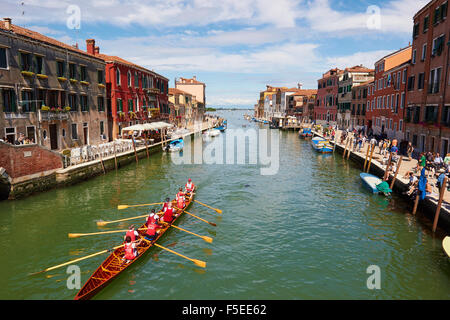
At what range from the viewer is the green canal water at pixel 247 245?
35.5 ft

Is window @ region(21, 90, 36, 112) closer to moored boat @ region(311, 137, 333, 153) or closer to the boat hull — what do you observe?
the boat hull

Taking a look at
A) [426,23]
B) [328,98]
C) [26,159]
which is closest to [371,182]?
[426,23]

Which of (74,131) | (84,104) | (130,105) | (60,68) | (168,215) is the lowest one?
(168,215)

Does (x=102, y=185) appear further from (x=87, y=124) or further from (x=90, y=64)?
(x=90, y=64)

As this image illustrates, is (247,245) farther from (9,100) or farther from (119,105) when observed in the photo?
(119,105)

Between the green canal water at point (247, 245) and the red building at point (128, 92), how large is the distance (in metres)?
15.4

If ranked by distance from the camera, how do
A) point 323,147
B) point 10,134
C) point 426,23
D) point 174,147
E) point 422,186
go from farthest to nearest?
point 323,147 < point 174,147 < point 426,23 < point 10,134 < point 422,186

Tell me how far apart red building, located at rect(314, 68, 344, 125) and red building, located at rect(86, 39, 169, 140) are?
125 ft

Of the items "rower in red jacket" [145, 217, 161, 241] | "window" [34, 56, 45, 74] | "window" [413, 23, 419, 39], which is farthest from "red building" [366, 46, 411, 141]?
"window" [34, 56, 45, 74]

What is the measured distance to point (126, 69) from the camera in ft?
130

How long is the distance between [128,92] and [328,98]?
158 feet

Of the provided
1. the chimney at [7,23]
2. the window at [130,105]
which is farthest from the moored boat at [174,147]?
the chimney at [7,23]

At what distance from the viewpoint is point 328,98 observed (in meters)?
71.4
